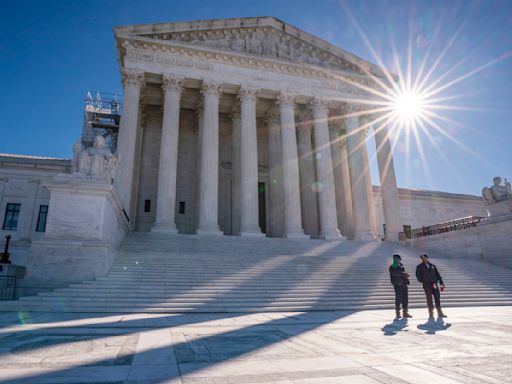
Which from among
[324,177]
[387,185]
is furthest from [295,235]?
[387,185]

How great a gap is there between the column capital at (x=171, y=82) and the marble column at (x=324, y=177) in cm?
1123

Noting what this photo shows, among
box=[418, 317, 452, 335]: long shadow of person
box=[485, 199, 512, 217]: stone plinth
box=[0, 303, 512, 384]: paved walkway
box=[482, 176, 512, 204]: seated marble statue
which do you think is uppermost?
box=[482, 176, 512, 204]: seated marble statue

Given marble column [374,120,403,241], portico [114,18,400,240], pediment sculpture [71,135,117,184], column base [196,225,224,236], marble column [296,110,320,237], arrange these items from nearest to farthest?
pediment sculpture [71,135,117,184] < column base [196,225,224,236] < portico [114,18,400,240] < marble column [374,120,403,241] < marble column [296,110,320,237]

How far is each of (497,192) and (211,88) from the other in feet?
68.3

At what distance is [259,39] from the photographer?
29516 mm

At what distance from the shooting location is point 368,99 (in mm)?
31609

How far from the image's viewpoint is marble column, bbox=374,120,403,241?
1151 inches

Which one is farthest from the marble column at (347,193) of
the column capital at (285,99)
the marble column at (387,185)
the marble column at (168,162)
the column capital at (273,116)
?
the marble column at (168,162)

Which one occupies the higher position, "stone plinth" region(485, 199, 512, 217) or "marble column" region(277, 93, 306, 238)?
"marble column" region(277, 93, 306, 238)

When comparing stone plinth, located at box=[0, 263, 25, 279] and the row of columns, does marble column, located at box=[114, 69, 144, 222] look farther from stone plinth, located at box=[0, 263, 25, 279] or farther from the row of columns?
stone plinth, located at box=[0, 263, 25, 279]

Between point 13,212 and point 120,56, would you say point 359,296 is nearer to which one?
point 120,56

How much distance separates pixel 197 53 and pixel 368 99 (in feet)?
52.1

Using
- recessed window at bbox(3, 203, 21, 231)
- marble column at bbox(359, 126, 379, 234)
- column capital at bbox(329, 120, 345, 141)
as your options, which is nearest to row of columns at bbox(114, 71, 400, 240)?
marble column at bbox(359, 126, 379, 234)

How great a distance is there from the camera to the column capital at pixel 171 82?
1014 inches
